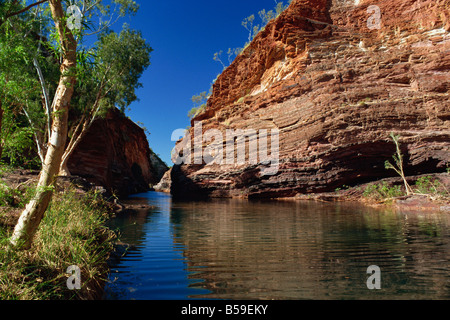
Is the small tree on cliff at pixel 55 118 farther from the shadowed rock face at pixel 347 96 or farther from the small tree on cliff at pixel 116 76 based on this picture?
the shadowed rock face at pixel 347 96

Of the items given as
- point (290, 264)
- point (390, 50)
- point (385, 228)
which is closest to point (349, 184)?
point (390, 50)

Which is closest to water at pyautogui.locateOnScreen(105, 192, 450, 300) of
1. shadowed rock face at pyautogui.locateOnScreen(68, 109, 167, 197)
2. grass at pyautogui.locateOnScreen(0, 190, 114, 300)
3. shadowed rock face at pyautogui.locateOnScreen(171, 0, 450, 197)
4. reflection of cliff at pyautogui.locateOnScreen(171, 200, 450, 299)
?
reflection of cliff at pyautogui.locateOnScreen(171, 200, 450, 299)

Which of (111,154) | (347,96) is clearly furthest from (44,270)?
(111,154)

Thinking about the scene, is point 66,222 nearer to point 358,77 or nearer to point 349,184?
point 349,184

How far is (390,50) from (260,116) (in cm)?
1445

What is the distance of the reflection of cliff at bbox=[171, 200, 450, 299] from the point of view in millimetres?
3520

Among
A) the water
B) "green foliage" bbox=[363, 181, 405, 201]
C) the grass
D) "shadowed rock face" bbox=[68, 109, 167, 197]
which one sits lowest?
the water

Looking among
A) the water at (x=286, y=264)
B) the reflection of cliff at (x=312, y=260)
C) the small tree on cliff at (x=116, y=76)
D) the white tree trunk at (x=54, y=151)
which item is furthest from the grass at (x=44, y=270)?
the small tree on cliff at (x=116, y=76)

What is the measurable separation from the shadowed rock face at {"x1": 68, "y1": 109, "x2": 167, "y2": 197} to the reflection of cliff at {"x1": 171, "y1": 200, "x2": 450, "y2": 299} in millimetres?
11235

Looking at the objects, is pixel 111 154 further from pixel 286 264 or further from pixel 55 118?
pixel 286 264

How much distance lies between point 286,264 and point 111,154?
33.2 m

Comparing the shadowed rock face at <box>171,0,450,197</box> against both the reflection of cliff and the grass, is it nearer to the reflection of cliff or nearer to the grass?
the reflection of cliff

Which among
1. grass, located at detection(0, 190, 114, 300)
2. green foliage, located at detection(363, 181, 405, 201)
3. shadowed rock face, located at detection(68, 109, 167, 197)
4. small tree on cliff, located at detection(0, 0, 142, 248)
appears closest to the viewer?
grass, located at detection(0, 190, 114, 300)

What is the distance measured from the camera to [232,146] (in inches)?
1225
